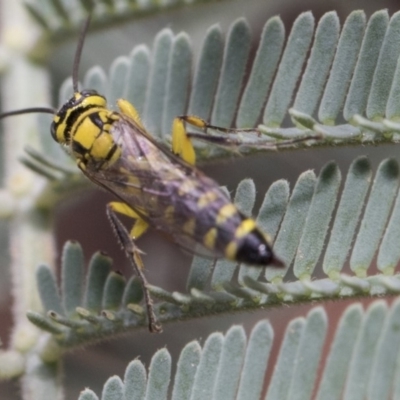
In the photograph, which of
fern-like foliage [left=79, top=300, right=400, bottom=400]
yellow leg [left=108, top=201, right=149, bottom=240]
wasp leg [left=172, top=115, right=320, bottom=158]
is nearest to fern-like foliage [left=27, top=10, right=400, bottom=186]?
wasp leg [left=172, top=115, right=320, bottom=158]

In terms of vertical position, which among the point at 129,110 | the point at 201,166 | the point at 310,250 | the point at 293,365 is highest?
the point at 129,110

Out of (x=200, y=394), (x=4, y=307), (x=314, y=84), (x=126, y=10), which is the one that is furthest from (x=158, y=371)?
(x=4, y=307)

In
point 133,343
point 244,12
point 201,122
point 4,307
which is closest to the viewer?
point 201,122

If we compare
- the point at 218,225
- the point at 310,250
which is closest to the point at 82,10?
the point at 218,225

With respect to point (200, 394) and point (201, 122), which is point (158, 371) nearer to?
point (200, 394)

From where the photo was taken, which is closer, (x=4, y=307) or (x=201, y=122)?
(x=201, y=122)

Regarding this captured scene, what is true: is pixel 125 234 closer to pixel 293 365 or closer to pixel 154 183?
pixel 154 183

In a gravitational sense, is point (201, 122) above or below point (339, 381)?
above

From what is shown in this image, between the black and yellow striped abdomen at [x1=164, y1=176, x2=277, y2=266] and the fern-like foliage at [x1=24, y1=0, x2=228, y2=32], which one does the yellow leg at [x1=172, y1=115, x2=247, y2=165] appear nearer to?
the black and yellow striped abdomen at [x1=164, y1=176, x2=277, y2=266]
